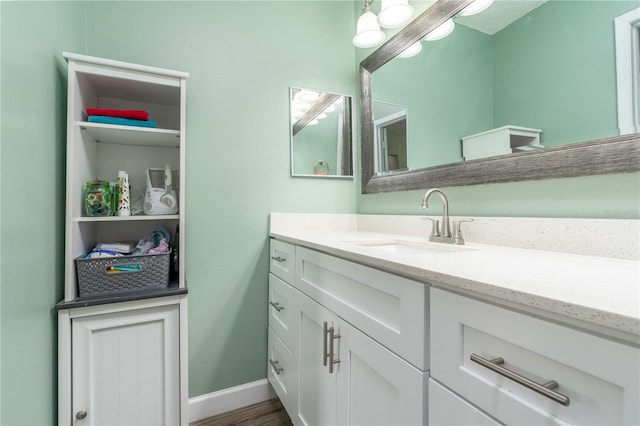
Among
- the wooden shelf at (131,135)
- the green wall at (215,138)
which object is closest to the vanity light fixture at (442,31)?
the green wall at (215,138)

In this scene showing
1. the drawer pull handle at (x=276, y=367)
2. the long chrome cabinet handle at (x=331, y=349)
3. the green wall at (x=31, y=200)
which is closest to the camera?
the green wall at (x=31, y=200)

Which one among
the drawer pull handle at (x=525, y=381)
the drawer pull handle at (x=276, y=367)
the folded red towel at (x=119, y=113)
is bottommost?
the drawer pull handle at (x=276, y=367)

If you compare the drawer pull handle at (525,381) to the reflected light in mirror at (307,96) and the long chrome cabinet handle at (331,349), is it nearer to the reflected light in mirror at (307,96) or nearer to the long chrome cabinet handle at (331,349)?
the long chrome cabinet handle at (331,349)

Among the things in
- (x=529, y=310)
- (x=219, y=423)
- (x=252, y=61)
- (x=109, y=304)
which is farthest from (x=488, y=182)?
(x=219, y=423)

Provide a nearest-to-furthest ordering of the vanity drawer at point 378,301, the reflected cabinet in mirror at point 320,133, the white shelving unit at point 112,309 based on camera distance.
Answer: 1. the vanity drawer at point 378,301
2. the white shelving unit at point 112,309
3. the reflected cabinet in mirror at point 320,133

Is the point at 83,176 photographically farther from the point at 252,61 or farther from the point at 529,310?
the point at 529,310

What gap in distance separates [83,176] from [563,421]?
156 centimetres

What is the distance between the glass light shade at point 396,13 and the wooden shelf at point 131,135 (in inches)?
44.5

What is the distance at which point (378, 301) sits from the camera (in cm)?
75

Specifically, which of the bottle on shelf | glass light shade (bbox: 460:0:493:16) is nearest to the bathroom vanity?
the bottle on shelf

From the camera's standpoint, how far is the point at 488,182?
1.06m

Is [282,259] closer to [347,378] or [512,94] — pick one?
[347,378]

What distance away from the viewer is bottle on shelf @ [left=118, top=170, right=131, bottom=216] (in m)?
1.20

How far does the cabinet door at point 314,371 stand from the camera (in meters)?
0.96
